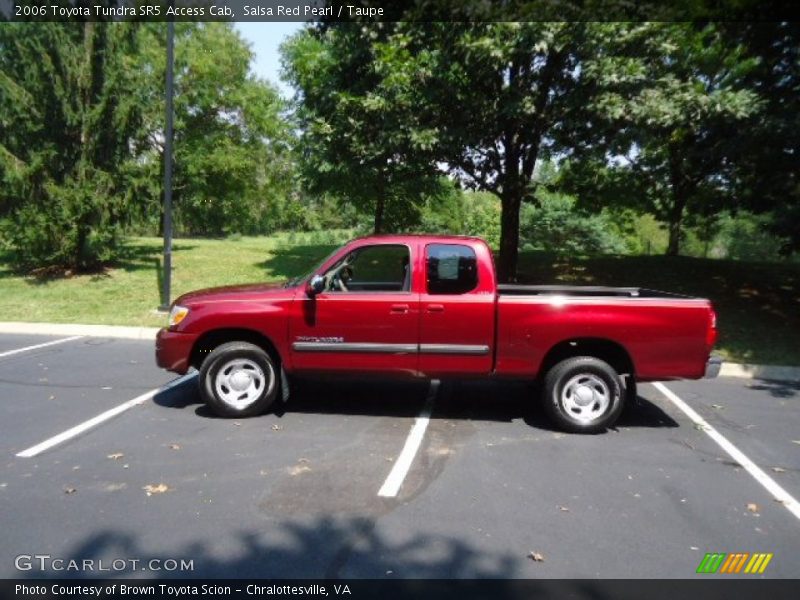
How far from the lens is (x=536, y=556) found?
3385 mm

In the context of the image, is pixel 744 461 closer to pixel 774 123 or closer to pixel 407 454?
pixel 407 454

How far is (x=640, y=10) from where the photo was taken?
33.7ft

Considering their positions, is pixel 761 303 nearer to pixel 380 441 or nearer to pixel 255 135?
pixel 380 441

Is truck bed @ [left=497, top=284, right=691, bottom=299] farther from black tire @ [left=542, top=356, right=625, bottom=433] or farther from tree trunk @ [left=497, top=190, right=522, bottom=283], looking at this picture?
tree trunk @ [left=497, top=190, right=522, bottom=283]

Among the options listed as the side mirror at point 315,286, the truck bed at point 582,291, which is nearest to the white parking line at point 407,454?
the truck bed at point 582,291

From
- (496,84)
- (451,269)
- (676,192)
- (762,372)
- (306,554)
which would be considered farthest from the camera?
(676,192)

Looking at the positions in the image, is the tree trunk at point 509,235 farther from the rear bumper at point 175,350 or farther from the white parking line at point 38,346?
the rear bumper at point 175,350

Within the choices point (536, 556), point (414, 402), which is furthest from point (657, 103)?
point (536, 556)

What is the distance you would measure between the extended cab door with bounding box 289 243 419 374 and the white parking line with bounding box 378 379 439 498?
0.58 metres

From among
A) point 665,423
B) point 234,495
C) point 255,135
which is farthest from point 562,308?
point 255,135

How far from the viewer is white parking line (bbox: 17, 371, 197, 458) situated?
191 inches

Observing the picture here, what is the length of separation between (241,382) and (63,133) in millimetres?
12234

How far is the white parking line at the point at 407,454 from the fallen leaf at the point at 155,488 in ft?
5.18

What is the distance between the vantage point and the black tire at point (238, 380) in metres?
5.74
